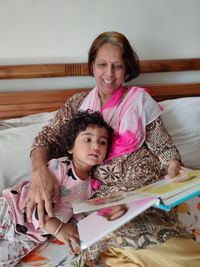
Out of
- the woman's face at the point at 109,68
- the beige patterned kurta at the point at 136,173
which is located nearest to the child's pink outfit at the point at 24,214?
the beige patterned kurta at the point at 136,173

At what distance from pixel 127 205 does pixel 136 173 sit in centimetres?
40

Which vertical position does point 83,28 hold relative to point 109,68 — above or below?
above

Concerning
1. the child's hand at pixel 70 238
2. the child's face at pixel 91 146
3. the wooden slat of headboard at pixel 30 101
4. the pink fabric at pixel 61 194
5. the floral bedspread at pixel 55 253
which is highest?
the wooden slat of headboard at pixel 30 101

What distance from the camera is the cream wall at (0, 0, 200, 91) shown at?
5.08ft

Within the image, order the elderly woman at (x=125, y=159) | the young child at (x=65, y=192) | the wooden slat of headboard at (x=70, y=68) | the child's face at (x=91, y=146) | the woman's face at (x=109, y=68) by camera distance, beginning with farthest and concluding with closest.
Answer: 1. the wooden slat of headboard at (x=70, y=68)
2. the woman's face at (x=109, y=68)
3. the child's face at (x=91, y=146)
4. the young child at (x=65, y=192)
5. the elderly woman at (x=125, y=159)

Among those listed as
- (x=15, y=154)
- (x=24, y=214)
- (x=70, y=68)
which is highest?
(x=70, y=68)

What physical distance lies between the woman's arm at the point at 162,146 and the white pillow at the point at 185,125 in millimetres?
285

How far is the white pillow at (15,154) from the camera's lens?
1325 mm

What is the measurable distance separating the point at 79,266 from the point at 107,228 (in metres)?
0.31

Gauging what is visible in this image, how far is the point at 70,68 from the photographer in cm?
159

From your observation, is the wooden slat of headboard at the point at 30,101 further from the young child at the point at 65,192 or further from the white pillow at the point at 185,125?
the white pillow at the point at 185,125

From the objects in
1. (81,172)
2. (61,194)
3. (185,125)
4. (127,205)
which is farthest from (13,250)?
(185,125)

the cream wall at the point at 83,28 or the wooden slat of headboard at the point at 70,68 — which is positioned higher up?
the cream wall at the point at 83,28

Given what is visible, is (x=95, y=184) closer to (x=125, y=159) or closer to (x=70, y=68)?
(x=125, y=159)
